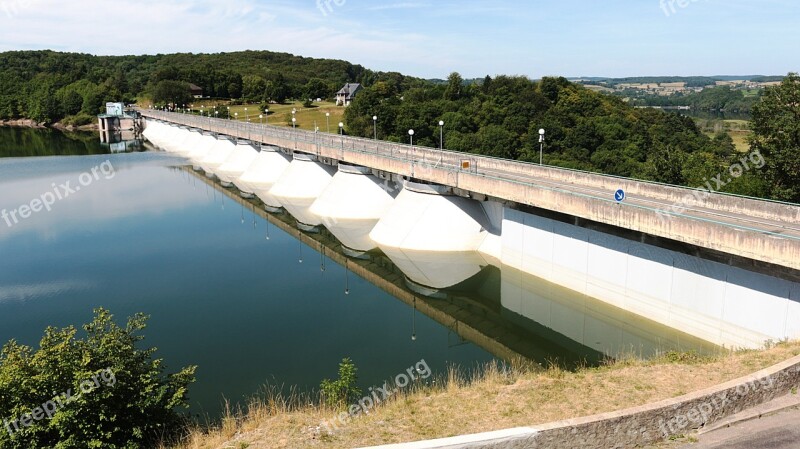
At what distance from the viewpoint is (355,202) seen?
4456 cm

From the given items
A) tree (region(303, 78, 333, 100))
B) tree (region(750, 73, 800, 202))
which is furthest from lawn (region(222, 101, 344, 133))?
tree (region(750, 73, 800, 202))

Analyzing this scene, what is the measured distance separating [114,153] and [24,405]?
92.5 meters

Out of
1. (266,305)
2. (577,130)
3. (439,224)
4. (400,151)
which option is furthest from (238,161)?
(266,305)

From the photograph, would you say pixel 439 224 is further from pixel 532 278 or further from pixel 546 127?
pixel 546 127

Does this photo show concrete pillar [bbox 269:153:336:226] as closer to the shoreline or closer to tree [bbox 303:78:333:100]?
tree [bbox 303:78:333:100]

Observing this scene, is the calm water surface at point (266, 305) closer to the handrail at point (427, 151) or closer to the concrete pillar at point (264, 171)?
the handrail at point (427, 151)

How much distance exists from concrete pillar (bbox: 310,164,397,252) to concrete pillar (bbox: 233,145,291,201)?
15.5 metres

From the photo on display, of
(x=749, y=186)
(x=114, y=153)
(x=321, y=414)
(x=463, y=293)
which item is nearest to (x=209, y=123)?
(x=114, y=153)

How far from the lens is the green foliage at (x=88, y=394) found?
423 inches

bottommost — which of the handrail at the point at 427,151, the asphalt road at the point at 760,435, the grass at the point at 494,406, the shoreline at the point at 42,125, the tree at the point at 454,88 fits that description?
the grass at the point at 494,406

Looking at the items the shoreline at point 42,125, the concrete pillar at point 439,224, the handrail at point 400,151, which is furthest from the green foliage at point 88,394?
the shoreline at point 42,125

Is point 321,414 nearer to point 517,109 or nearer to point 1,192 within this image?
point 1,192

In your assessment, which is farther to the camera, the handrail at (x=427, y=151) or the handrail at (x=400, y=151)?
the handrail at (x=427, y=151)

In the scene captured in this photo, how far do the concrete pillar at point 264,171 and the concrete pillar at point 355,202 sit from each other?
1553 cm
